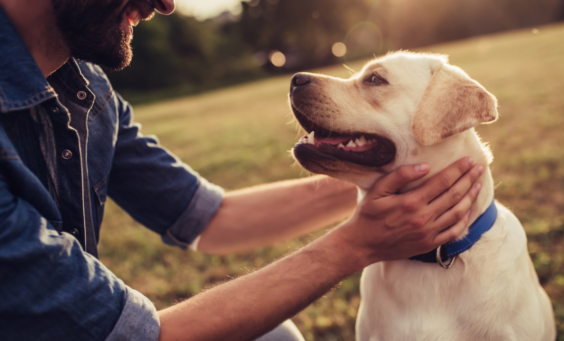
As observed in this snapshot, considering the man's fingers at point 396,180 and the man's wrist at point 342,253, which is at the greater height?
the man's fingers at point 396,180

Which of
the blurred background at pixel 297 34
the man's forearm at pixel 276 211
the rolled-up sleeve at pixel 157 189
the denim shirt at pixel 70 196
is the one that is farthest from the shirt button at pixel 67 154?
the blurred background at pixel 297 34

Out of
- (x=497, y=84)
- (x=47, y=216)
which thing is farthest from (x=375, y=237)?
(x=497, y=84)

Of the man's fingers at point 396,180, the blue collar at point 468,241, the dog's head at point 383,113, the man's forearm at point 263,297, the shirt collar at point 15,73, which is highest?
the shirt collar at point 15,73

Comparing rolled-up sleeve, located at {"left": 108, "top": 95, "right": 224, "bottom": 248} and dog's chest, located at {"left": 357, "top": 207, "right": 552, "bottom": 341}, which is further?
rolled-up sleeve, located at {"left": 108, "top": 95, "right": 224, "bottom": 248}

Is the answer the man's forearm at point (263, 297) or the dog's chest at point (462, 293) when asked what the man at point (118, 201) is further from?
the dog's chest at point (462, 293)

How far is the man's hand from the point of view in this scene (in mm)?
1881

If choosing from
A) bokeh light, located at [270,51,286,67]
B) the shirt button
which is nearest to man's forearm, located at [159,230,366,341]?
the shirt button

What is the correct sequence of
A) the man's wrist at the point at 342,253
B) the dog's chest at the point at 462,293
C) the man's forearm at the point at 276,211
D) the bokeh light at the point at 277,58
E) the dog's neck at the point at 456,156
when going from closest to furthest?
the man's wrist at the point at 342,253 → the dog's chest at the point at 462,293 → the dog's neck at the point at 456,156 → the man's forearm at the point at 276,211 → the bokeh light at the point at 277,58

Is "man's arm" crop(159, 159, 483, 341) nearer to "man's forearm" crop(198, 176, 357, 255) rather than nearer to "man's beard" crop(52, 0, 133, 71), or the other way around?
"man's forearm" crop(198, 176, 357, 255)

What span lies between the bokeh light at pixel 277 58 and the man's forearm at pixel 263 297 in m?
40.9

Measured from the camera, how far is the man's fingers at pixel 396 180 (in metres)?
1.98

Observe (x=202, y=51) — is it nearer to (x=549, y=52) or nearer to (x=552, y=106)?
(x=549, y=52)

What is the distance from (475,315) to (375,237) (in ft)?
2.10

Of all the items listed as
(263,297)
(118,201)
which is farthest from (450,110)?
(118,201)
